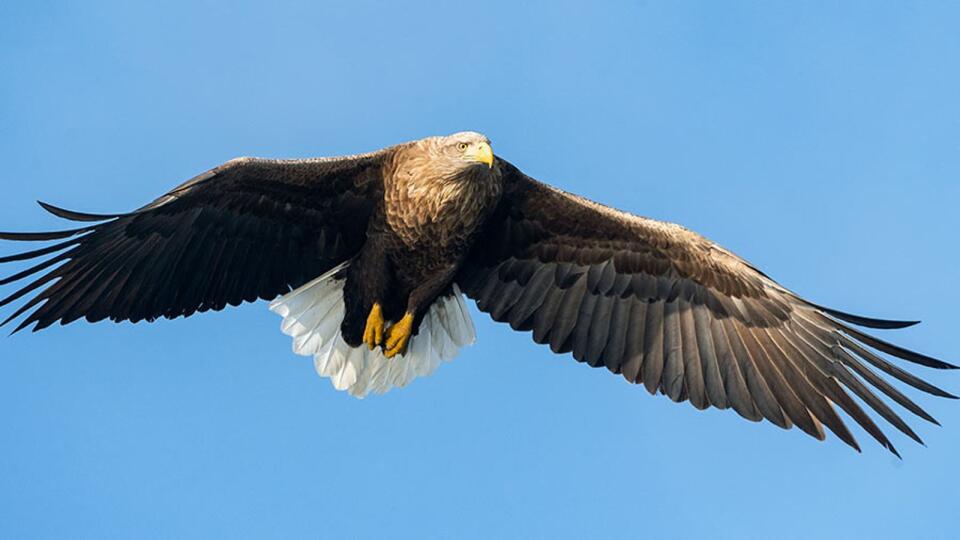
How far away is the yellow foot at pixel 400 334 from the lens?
28.5ft

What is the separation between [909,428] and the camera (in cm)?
761

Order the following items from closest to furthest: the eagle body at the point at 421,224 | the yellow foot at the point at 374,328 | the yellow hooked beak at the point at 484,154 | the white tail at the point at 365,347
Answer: the yellow hooked beak at the point at 484,154 → the eagle body at the point at 421,224 → the yellow foot at the point at 374,328 → the white tail at the point at 365,347

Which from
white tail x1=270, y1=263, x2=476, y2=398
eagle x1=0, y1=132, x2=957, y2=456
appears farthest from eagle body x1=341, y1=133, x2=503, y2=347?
white tail x1=270, y1=263, x2=476, y2=398

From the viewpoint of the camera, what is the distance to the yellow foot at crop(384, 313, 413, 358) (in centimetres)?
870

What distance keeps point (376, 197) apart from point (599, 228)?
4.30 feet

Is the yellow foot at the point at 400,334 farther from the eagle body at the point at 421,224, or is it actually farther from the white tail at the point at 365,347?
the white tail at the point at 365,347

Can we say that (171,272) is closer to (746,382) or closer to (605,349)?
(605,349)

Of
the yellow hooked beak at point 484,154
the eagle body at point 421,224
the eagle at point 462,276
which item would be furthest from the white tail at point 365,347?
the yellow hooked beak at point 484,154

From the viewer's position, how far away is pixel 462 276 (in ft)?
29.0

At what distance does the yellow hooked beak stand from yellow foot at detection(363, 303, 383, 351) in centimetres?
120

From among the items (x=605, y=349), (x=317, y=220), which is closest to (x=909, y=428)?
(x=605, y=349)

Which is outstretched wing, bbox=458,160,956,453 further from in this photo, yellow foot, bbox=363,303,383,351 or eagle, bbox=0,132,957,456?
yellow foot, bbox=363,303,383,351

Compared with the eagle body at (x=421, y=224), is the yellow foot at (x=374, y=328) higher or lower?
lower

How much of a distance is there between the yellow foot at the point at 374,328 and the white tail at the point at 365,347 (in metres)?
0.30
